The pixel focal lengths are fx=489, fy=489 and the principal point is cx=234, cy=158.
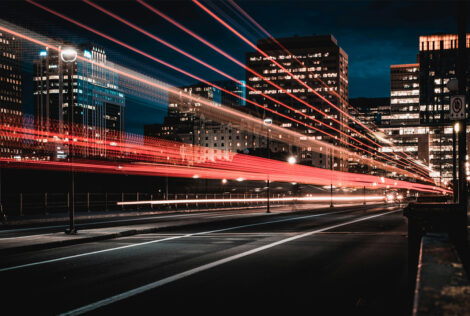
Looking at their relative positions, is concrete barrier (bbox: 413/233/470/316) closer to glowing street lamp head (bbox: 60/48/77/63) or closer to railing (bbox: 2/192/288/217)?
glowing street lamp head (bbox: 60/48/77/63)

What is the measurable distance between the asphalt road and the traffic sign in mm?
4223

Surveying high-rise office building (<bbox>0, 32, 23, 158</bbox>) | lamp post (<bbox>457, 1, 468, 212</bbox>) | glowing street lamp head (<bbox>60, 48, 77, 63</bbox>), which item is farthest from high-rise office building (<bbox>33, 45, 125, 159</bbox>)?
high-rise office building (<bbox>0, 32, 23, 158</bbox>)

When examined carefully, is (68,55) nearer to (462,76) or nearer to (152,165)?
(462,76)

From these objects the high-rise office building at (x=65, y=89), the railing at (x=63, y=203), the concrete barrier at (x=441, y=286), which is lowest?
the railing at (x=63, y=203)

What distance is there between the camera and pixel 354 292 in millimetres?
7969

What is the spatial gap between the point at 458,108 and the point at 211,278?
31.7 feet

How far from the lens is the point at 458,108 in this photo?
14.6 m

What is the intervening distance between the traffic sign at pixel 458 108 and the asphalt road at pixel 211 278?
4223mm

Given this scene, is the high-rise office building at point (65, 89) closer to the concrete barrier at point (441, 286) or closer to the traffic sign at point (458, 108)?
the traffic sign at point (458, 108)

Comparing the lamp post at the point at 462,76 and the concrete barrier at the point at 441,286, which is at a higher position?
the lamp post at the point at 462,76

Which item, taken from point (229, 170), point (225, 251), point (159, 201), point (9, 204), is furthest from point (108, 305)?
point (229, 170)

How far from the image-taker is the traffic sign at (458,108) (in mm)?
14578

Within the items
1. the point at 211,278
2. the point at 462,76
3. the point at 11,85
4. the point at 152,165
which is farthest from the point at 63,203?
the point at 11,85

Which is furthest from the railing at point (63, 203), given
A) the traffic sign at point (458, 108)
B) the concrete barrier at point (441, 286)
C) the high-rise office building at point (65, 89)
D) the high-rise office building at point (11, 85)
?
the high-rise office building at point (11, 85)
